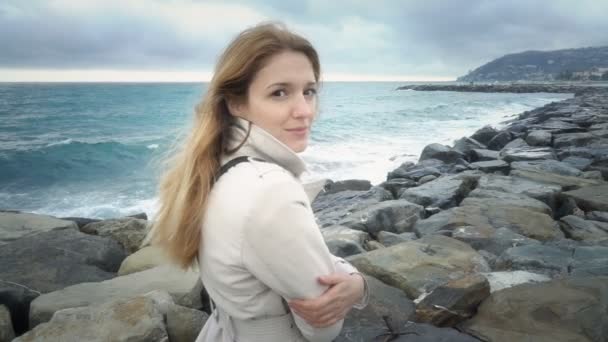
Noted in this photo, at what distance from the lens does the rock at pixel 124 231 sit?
5.64 m

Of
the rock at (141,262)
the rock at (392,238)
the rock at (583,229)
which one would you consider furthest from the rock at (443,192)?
the rock at (141,262)

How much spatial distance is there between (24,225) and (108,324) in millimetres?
4162

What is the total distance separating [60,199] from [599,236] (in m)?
13.9

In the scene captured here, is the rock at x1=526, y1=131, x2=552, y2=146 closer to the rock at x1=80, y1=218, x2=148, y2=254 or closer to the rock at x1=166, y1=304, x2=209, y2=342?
the rock at x1=80, y1=218, x2=148, y2=254

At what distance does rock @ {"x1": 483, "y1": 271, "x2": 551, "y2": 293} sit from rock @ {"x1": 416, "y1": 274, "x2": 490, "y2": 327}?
25 centimetres

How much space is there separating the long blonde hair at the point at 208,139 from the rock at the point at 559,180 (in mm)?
6248

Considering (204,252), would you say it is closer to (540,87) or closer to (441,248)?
(441,248)

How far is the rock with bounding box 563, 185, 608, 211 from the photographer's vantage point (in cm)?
525

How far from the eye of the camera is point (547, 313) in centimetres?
231

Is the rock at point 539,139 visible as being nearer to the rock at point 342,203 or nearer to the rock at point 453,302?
the rock at point 342,203

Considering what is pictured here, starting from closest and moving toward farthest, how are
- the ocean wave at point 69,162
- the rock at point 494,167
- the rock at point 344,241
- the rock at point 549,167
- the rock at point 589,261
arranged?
the rock at point 589,261, the rock at point 344,241, the rock at point 549,167, the rock at point 494,167, the ocean wave at point 69,162

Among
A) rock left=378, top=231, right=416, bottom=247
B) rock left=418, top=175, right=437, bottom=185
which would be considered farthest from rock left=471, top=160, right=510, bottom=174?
rock left=378, top=231, right=416, bottom=247

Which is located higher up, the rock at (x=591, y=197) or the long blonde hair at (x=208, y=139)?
the long blonde hair at (x=208, y=139)

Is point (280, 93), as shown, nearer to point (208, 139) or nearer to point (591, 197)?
point (208, 139)
